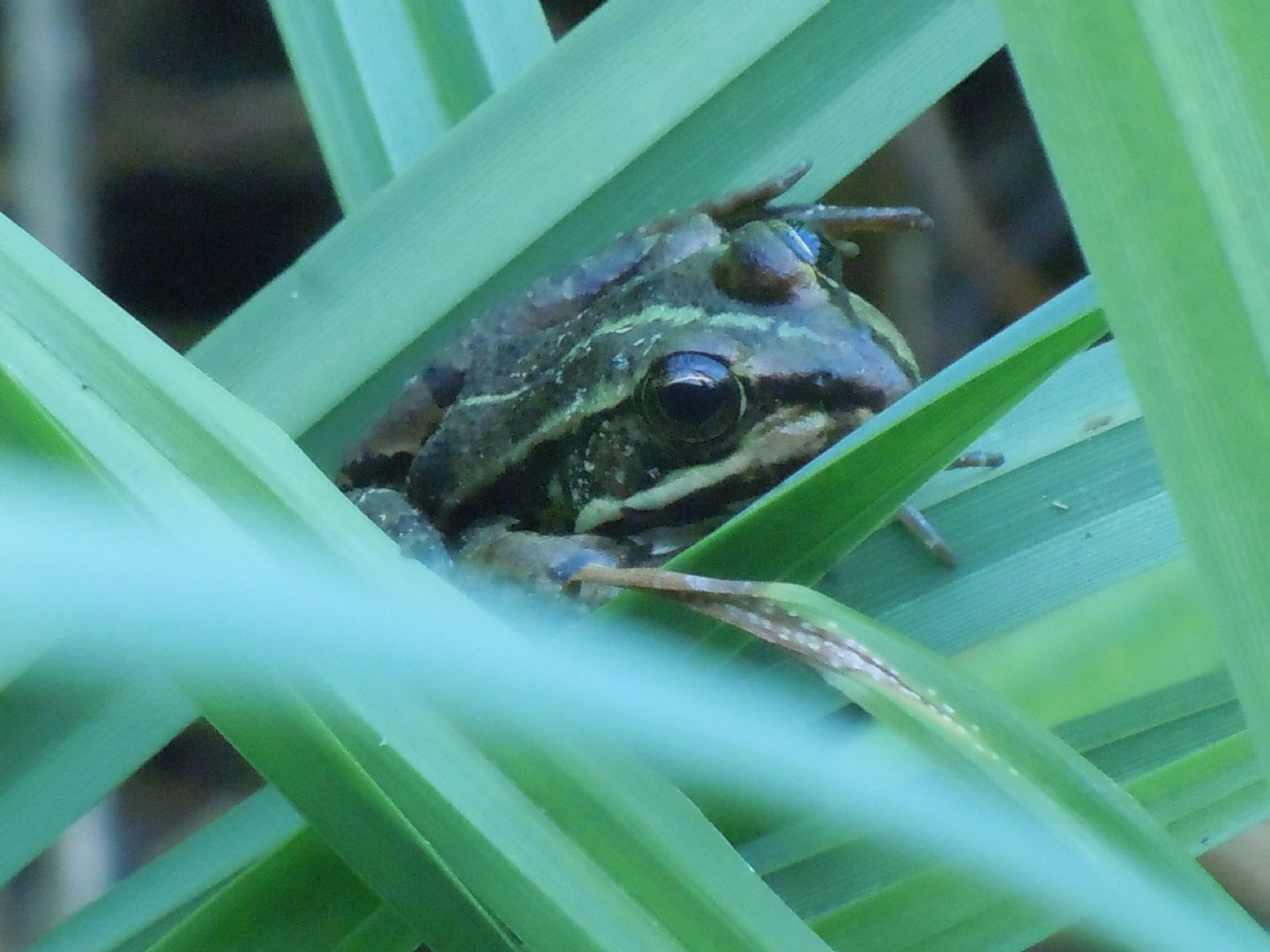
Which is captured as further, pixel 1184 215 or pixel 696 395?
pixel 696 395

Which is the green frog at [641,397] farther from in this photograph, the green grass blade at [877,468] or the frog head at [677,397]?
the green grass blade at [877,468]

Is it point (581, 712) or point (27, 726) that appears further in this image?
point (27, 726)

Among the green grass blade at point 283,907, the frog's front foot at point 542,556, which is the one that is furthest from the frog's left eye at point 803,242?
the green grass blade at point 283,907

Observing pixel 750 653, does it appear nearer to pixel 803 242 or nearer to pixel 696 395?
pixel 696 395

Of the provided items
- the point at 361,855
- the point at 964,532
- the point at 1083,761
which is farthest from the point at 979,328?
the point at 361,855

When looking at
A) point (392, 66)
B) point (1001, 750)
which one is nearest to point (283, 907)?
point (1001, 750)

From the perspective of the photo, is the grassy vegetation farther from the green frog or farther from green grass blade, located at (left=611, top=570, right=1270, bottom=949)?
the green frog

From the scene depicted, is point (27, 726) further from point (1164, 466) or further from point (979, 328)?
point (979, 328)
